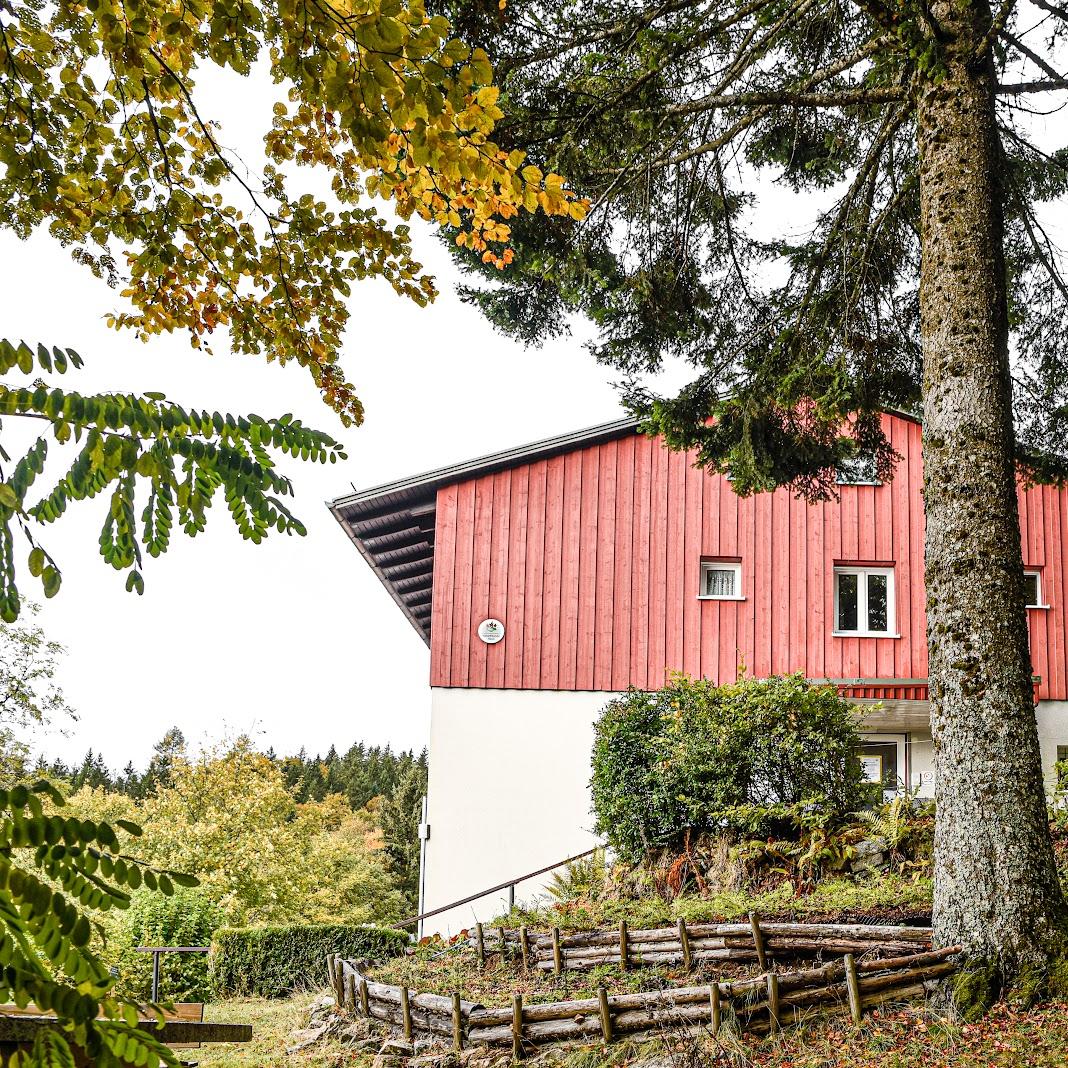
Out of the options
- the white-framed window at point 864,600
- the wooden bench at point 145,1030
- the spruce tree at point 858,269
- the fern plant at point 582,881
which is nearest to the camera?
the wooden bench at point 145,1030

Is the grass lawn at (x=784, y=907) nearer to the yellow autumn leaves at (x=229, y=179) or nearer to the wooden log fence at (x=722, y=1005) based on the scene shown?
the wooden log fence at (x=722, y=1005)

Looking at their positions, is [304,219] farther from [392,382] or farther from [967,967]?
[392,382]

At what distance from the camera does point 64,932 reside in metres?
1.35

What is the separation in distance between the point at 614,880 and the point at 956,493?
21.6 ft

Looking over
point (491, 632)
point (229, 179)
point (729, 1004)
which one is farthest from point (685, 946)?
point (491, 632)

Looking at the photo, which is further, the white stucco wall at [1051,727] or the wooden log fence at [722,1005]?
the white stucco wall at [1051,727]

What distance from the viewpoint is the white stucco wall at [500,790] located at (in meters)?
15.6

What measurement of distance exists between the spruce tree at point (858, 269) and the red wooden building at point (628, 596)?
5651mm

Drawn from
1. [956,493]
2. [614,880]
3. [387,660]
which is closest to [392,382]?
[387,660]

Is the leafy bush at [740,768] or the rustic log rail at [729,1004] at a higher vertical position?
the leafy bush at [740,768]

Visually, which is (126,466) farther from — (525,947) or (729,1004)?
(525,947)

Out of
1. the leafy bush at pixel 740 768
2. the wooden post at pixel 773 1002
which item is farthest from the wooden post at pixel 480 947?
the wooden post at pixel 773 1002

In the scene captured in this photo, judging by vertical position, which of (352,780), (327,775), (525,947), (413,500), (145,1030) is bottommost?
(352,780)

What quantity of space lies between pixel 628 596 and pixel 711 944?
8838mm
